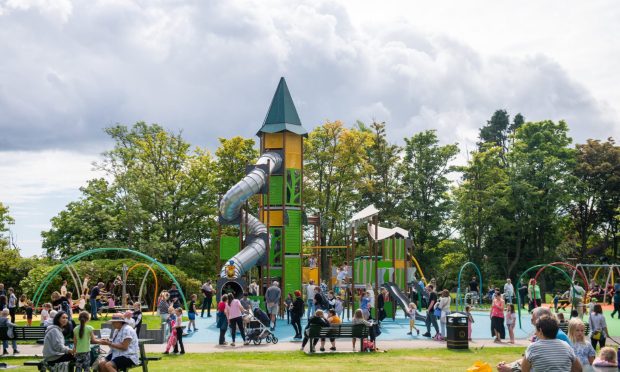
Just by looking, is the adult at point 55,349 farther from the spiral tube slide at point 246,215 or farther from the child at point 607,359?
the spiral tube slide at point 246,215

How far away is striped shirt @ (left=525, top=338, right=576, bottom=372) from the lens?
7441 millimetres

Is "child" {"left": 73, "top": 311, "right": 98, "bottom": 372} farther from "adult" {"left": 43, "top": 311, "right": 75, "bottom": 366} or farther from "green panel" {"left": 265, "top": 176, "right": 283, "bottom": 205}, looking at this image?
"green panel" {"left": 265, "top": 176, "right": 283, "bottom": 205}

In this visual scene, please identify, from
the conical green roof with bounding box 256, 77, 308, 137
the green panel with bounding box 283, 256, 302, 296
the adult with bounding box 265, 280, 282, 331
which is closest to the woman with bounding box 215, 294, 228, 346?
the adult with bounding box 265, 280, 282, 331

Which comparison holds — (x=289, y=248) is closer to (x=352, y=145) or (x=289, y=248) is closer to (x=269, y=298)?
(x=269, y=298)

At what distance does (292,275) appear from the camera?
3369 centimetres

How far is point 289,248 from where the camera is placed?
3394 cm

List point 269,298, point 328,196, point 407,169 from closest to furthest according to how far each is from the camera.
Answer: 1. point 269,298
2. point 328,196
3. point 407,169

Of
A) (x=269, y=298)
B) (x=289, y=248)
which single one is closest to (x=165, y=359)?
(x=269, y=298)

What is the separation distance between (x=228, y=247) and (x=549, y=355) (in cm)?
2738

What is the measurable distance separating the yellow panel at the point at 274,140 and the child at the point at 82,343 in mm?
22324

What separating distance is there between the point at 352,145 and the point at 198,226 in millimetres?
12764

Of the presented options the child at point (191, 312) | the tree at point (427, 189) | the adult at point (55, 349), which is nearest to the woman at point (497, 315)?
the child at point (191, 312)

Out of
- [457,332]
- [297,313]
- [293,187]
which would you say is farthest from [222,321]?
[293,187]

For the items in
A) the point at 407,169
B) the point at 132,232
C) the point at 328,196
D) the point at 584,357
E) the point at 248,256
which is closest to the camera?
the point at 584,357
